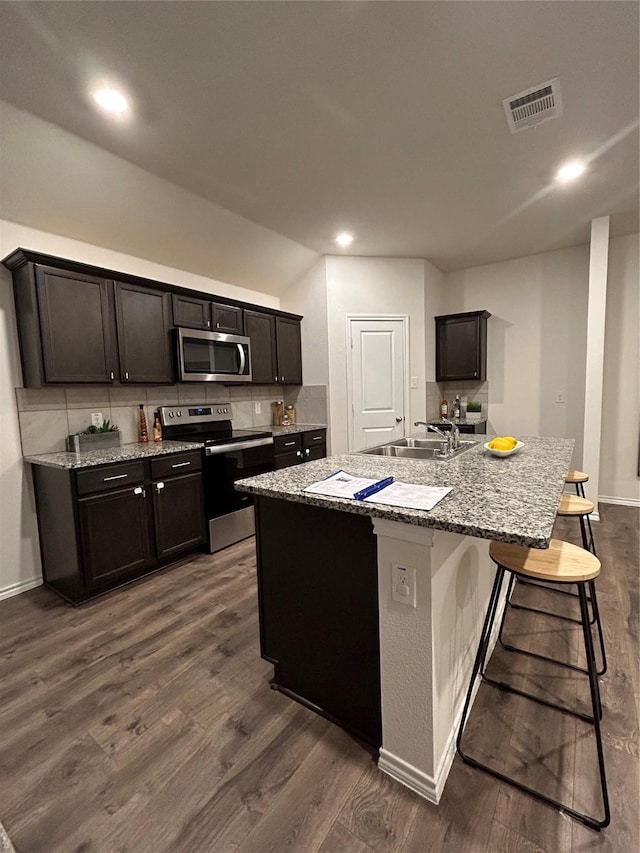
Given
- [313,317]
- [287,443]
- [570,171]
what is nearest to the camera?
[570,171]

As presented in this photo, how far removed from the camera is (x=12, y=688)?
1782 millimetres

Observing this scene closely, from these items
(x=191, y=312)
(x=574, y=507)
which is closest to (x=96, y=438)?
(x=191, y=312)

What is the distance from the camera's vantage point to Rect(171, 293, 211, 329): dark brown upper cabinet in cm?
A: 321

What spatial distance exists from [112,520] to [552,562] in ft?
8.22

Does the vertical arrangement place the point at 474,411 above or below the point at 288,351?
below

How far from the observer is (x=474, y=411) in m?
4.88

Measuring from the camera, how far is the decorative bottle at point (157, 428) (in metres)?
3.33

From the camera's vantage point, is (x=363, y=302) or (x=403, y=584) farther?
(x=363, y=302)

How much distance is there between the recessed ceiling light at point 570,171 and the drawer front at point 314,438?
3.01 metres

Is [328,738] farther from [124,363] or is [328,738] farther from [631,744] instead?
[124,363]

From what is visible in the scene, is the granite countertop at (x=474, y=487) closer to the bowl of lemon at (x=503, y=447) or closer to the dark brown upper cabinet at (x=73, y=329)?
the bowl of lemon at (x=503, y=447)

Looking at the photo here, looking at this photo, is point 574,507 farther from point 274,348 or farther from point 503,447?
point 274,348

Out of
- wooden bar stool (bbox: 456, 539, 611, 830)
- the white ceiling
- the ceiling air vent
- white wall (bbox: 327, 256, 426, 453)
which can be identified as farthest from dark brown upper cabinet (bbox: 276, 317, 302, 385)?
wooden bar stool (bbox: 456, 539, 611, 830)

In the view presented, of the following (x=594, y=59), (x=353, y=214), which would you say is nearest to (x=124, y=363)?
(x=353, y=214)
